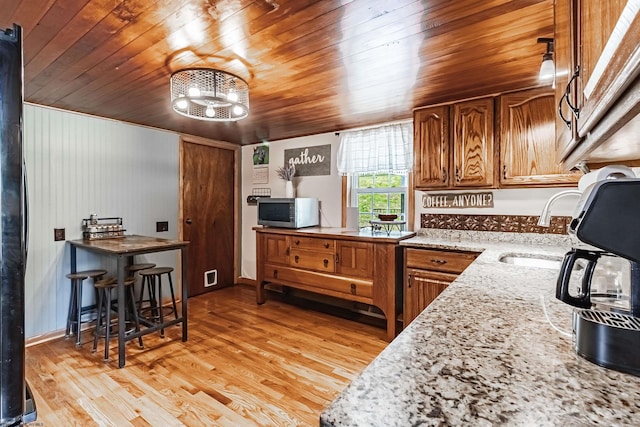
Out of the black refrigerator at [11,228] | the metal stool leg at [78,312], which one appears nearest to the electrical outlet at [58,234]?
the metal stool leg at [78,312]

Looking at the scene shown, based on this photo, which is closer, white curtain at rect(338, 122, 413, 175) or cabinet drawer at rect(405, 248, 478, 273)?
cabinet drawer at rect(405, 248, 478, 273)

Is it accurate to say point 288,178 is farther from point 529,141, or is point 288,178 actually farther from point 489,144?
point 529,141

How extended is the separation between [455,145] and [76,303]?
3701 mm

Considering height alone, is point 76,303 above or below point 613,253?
below

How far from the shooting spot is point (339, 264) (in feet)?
10.2

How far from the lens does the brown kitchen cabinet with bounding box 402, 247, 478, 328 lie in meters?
2.47

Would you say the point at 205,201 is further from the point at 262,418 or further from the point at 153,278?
the point at 262,418

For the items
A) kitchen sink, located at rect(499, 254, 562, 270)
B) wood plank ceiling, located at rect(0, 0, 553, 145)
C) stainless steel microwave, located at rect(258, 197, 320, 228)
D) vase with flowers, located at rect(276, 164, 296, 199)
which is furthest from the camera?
vase with flowers, located at rect(276, 164, 296, 199)

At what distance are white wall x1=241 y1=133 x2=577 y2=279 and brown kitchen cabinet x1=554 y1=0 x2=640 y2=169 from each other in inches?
71.2

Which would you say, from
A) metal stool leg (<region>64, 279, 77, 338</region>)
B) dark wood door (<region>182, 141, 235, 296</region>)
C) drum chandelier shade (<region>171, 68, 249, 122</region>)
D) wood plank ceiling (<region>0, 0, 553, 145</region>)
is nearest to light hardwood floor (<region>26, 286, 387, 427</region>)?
metal stool leg (<region>64, 279, 77, 338</region>)

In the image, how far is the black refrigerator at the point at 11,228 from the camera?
728mm

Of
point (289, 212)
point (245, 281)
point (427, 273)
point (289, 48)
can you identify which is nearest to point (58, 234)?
point (289, 212)

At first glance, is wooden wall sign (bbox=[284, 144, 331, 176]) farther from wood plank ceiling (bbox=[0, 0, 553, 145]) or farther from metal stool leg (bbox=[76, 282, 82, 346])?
metal stool leg (bbox=[76, 282, 82, 346])

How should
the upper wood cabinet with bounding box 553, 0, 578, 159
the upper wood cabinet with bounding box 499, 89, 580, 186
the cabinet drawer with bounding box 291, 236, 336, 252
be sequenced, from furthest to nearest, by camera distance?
the cabinet drawer with bounding box 291, 236, 336, 252, the upper wood cabinet with bounding box 499, 89, 580, 186, the upper wood cabinet with bounding box 553, 0, 578, 159
